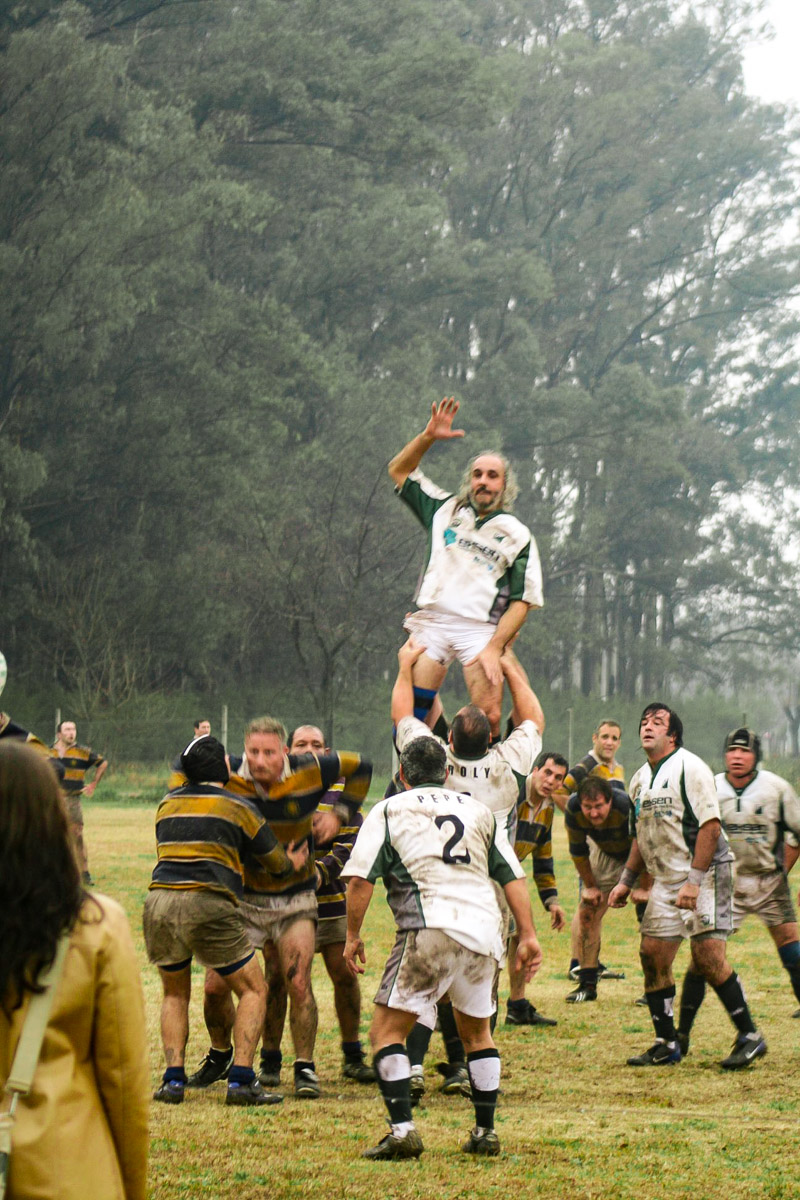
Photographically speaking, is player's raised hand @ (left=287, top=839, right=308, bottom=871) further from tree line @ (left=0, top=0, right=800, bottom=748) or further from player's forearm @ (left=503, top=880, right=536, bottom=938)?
tree line @ (left=0, top=0, right=800, bottom=748)

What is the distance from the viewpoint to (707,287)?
6869cm

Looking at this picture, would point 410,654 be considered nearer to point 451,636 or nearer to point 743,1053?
point 451,636

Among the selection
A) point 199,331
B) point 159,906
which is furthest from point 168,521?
point 159,906

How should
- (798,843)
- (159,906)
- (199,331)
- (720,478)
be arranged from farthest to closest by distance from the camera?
(720,478) → (199,331) → (798,843) → (159,906)

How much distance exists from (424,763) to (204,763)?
1393mm

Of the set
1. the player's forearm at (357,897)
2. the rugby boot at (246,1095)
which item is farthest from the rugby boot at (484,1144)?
the rugby boot at (246,1095)

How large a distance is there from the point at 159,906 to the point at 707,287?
213ft

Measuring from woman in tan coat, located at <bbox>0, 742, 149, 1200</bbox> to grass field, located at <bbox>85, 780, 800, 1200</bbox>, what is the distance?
2.86 metres

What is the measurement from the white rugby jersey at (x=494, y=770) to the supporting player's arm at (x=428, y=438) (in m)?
1.64

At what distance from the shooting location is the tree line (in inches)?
1634

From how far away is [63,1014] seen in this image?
296 cm

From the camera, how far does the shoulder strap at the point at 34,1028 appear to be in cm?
285

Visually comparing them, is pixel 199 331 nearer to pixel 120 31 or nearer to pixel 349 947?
pixel 120 31

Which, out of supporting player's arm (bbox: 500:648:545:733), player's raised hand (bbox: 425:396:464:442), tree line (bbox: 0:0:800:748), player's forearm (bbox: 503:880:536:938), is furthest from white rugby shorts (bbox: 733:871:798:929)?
tree line (bbox: 0:0:800:748)
